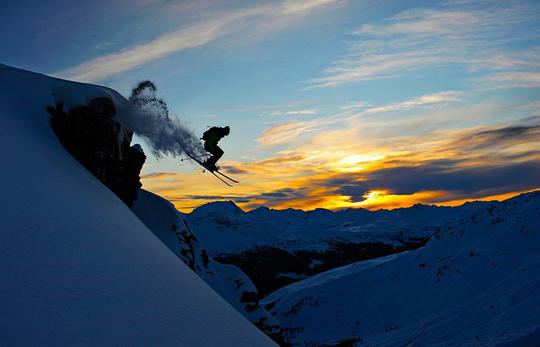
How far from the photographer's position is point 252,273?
441ft

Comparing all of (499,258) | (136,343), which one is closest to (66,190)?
(136,343)

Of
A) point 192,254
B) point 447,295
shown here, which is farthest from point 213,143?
point 447,295

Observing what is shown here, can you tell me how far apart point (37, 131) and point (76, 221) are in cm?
525

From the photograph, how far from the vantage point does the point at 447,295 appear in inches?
860

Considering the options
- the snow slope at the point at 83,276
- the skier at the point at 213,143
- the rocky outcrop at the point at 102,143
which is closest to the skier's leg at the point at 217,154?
the skier at the point at 213,143

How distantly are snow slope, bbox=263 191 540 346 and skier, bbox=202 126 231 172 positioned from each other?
10187mm

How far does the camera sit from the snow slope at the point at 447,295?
47.1 feet

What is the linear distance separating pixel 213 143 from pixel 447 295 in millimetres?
14842

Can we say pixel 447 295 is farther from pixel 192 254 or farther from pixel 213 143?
pixel 213 143

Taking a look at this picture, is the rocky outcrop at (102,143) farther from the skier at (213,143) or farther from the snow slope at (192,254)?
the snow slope at (192,254)

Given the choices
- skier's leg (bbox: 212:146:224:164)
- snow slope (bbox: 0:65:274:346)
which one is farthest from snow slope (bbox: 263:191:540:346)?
skier's leg (bbox: 212:146:224:164)

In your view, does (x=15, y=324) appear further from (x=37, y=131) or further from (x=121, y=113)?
(x=121, y=113)

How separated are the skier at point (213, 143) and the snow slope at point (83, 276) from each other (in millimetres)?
7790

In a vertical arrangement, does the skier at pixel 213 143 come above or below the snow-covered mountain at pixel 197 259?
above
